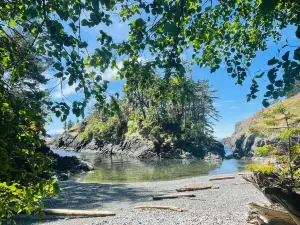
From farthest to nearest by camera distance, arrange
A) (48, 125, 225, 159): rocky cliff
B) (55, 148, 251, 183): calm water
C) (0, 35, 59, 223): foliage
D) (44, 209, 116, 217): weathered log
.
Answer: (48, 125, 225, 159): rocky cliff, (55, 148, 251, 183): calm water, (44, 209, 116, 217): weathered log, (0, 35, 59, 223): foliage

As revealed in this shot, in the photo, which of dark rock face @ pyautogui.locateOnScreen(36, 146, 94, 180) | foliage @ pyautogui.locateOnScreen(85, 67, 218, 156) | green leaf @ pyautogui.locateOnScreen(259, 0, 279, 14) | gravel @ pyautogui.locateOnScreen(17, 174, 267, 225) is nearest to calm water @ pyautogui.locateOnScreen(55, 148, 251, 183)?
dark rock face @ pyautogui.locateOnScreen(36, 146, 94, 180)

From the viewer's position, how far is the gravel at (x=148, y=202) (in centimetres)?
1109

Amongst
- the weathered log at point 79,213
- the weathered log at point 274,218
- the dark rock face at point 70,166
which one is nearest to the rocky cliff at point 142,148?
the dark rock face at point 70,166

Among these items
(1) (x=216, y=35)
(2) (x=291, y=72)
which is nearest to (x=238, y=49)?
(1) (x=216, y=35)

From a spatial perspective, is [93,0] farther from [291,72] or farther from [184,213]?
[184,213]

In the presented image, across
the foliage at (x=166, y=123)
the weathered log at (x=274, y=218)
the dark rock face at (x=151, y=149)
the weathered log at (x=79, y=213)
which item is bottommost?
the weathered log at (x=79, y=213)

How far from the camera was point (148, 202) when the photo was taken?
53.5 feet

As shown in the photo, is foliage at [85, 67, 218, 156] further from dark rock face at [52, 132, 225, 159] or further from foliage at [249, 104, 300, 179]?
foliage at [249, 104, 300, 179]

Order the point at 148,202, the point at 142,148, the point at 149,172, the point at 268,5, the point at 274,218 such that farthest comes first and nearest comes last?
the point at 142,148 → the point at 149,172 → the point at 148,202 → the point at 274,218 → the point at 268,5

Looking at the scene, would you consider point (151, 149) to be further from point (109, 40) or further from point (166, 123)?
point (109, 40)

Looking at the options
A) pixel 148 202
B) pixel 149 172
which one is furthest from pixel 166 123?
pixel 148 202

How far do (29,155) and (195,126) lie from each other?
68.3m

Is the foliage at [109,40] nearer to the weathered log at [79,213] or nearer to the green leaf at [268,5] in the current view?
the green leaf at [268,5]

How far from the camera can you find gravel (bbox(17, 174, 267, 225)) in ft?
36.4
